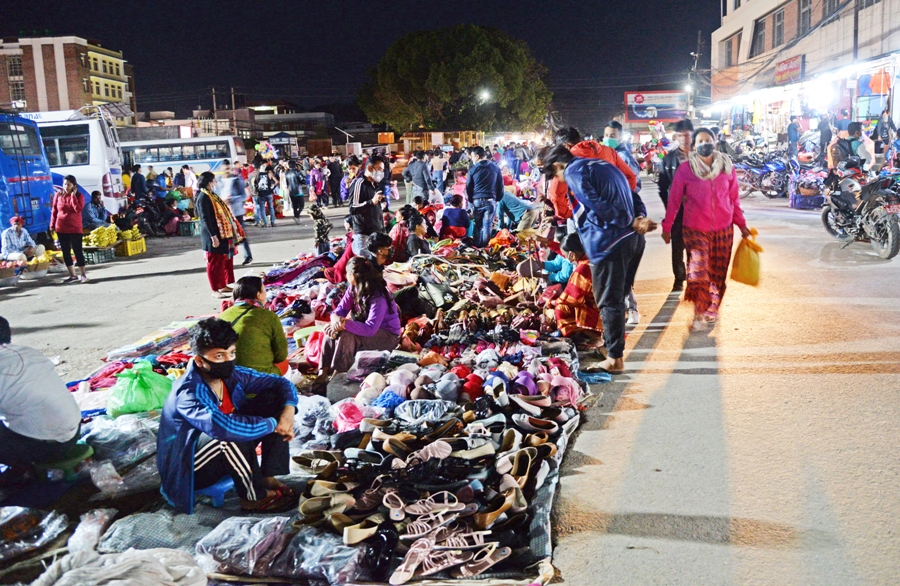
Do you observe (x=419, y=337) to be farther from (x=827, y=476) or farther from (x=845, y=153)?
(x=845, y=153)

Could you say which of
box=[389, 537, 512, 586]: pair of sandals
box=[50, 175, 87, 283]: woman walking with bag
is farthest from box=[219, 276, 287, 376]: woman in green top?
box=[50, 175, 87, 283]: woman walking with bag

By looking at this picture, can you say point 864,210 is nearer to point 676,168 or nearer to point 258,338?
point 676,168

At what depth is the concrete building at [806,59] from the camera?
21672 mm

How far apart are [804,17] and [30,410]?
3584 centimetres

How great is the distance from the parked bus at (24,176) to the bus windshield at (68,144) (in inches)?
147

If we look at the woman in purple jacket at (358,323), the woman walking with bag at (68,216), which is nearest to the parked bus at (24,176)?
the woman walking with bag at (68,216)

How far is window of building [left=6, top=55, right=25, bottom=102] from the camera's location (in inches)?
2601

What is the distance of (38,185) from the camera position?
1539 centimetres

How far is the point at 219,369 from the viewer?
3.89 meters

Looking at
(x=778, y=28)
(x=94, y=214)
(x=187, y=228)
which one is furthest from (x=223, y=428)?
(x=778, y=28)

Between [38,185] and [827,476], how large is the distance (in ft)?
52.1

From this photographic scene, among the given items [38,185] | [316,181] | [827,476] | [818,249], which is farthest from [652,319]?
[316,181]

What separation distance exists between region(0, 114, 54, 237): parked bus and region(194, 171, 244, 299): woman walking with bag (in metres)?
6.43

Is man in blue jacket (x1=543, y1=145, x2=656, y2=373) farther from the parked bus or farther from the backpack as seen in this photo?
the parked bus
